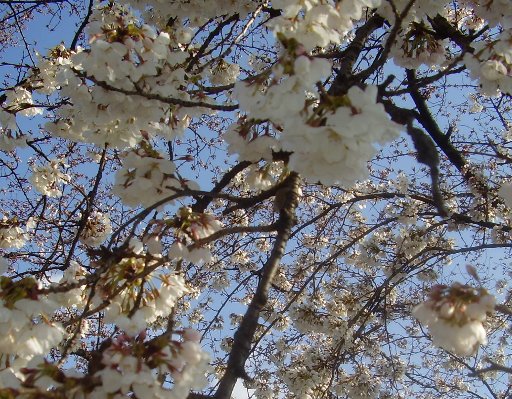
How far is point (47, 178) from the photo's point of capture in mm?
5004

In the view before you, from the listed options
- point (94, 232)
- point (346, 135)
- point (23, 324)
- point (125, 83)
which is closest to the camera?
point (346, 135)

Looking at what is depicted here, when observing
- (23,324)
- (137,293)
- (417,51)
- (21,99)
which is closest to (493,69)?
(417,51)

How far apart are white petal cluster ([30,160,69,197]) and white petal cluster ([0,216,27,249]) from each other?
15.9 inches

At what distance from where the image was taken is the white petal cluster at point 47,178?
499 centimetres

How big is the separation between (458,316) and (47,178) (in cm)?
430

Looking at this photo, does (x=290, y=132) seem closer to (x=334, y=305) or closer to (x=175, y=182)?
(x=175, y=182)

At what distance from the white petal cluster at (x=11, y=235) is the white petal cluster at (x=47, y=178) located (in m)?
0.40

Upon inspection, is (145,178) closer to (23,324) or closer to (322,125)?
(23,324)

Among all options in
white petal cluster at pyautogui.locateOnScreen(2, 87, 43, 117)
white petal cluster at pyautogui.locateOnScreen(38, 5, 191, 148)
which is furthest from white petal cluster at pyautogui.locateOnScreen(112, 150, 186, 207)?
white petal cluster at pyautogui.locateOnScreen(2, 87, 43, 117)

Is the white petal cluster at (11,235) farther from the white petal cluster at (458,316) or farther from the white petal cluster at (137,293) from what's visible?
the white petal cluster at (458,316)

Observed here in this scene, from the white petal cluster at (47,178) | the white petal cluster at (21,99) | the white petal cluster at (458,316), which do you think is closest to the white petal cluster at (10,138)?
the white petal cluster at (21,99)

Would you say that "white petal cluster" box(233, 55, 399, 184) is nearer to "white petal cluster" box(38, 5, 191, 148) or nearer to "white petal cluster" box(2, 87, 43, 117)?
"white petal cluster" box(38, 5, 191, 148)

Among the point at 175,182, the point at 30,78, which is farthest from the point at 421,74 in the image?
the point at 175,182

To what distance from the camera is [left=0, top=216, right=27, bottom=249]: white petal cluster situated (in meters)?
4.69
